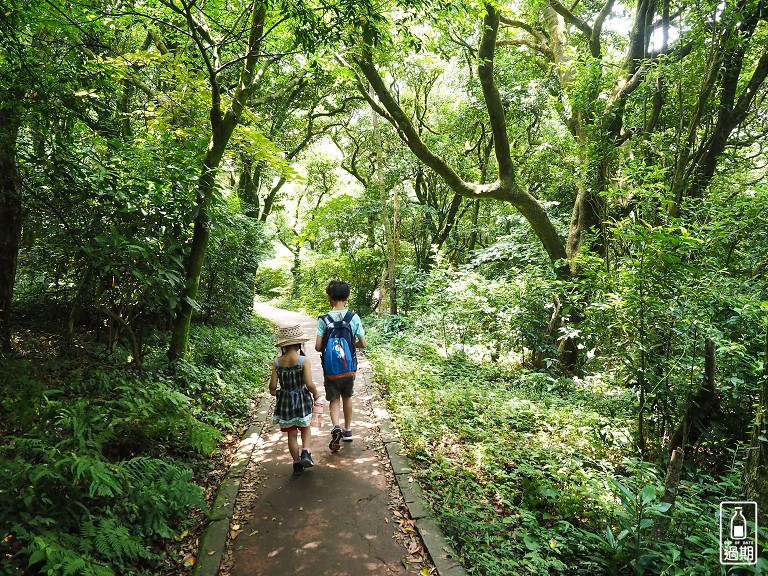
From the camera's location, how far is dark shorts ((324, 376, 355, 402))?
15.8 feet

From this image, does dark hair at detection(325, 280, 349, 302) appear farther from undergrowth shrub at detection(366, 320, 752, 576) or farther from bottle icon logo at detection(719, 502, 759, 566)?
bottle icon logo at detection(719, 502, 759, 566)

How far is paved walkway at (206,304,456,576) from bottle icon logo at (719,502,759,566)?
6.47 ft

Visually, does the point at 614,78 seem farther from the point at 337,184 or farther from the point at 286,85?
the point at 337,184

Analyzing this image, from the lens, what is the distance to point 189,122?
673 cm

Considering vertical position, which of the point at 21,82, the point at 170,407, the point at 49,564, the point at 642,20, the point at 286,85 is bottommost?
the point at 49,564

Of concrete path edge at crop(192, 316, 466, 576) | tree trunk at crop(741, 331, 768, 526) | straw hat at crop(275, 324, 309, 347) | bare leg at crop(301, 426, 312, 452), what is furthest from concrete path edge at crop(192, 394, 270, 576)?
tree trunk at crop(741, 331, 768, 526)

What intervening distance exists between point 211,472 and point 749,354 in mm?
6119

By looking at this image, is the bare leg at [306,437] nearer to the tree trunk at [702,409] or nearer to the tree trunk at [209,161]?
the tree trunk at [209,161]

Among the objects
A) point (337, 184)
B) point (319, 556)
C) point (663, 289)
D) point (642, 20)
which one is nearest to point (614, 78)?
point (642, 20)

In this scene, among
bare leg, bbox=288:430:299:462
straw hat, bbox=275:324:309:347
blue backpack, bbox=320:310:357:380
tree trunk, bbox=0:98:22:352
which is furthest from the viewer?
blue backpack, bbox=320:310:357:380

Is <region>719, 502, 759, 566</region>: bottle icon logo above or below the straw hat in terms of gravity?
below

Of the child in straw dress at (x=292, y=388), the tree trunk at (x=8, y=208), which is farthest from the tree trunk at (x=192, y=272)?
the child in straw dress at (x=292, y=388)

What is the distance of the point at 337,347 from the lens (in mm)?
4688

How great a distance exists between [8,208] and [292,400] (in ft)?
15.0
